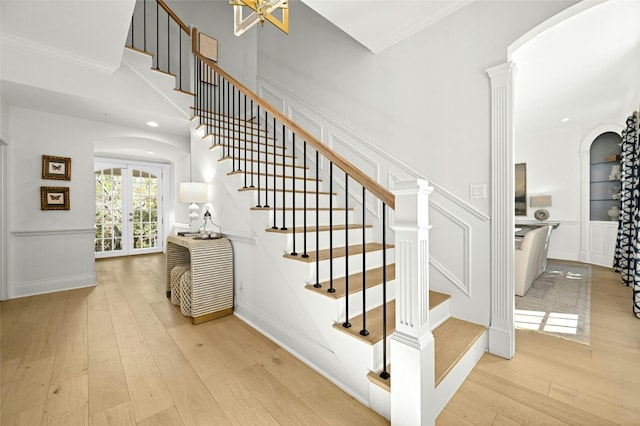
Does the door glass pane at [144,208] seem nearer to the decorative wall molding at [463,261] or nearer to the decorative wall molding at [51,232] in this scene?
the decorative wall molding at [51,232]

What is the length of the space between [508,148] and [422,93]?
35.4 inches

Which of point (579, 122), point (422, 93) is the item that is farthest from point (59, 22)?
point (579, 122)

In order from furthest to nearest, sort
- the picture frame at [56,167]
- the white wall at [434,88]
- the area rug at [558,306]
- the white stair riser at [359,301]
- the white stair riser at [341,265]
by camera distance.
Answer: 1. the picture frame at [56,167]
2. the area rug at [558,306]
3. the white wall at [434,88]
4. the white stair riser at [341,265]
5. the white stair riser at [359,301]

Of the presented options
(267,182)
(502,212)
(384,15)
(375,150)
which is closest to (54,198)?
(267,182)

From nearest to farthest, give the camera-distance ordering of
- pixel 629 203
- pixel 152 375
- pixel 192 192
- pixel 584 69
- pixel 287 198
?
pixel 152 375
pixel 287 198
pixel 192 192
pixel 584 69
pixel 629 203

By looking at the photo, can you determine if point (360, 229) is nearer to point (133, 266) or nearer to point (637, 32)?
point (637, 32)

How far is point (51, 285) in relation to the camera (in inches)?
140

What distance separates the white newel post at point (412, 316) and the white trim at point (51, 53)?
3.68m

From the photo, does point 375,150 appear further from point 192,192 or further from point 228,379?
point 228,379

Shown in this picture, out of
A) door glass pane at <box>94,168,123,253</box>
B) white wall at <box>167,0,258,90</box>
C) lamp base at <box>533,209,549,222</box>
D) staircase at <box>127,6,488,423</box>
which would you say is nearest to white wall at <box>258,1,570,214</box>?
staircase at <box>127,6,488,423</box>

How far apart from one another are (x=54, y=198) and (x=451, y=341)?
4.96 metres

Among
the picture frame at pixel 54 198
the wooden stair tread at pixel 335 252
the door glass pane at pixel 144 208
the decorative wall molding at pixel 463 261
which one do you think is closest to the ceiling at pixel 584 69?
the decorative wall molding at pixel 463 261

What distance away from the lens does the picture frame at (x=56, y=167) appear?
3548mm

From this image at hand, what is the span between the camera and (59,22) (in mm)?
2326
